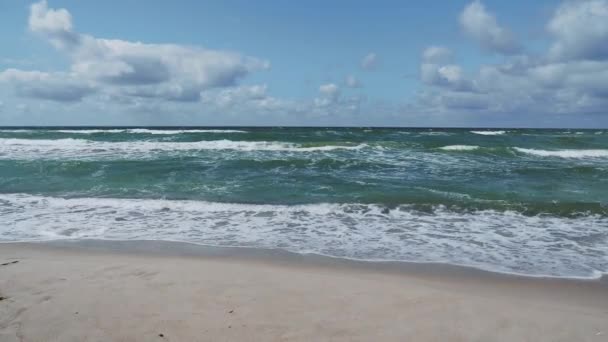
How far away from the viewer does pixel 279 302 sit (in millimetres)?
3713

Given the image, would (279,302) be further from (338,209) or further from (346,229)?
(338,209)

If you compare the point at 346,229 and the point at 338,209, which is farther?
the point at 338,209

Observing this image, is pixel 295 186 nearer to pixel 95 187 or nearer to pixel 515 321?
pixel 95 187

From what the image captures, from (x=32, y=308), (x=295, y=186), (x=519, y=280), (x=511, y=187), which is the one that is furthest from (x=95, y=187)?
(x=511, y=187)

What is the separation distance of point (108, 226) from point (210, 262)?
308 cm

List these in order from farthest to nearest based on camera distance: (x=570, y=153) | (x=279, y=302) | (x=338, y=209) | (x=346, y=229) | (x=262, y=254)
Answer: (x=570, y=153) < (x=338, y=209) < (x=346, y=229) < (x=262, y=254) < (x=279, y=302)

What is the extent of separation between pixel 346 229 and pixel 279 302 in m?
3.60

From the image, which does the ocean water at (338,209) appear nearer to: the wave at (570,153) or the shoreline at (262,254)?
the shoreline at (262,254)

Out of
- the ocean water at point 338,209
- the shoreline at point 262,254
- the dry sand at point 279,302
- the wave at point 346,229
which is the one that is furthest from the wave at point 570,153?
the dry sand at point 279,302

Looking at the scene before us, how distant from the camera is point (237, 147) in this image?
24922 mm

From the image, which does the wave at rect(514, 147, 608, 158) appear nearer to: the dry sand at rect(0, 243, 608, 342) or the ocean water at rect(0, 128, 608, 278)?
the ocean water at rect(0, 128, 608, 278)

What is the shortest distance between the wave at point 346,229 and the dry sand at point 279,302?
0.77 m

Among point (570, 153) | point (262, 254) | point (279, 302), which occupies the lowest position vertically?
point (262, 254)

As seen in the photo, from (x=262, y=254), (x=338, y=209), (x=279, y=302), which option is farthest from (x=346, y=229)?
(x=279, y=302)
